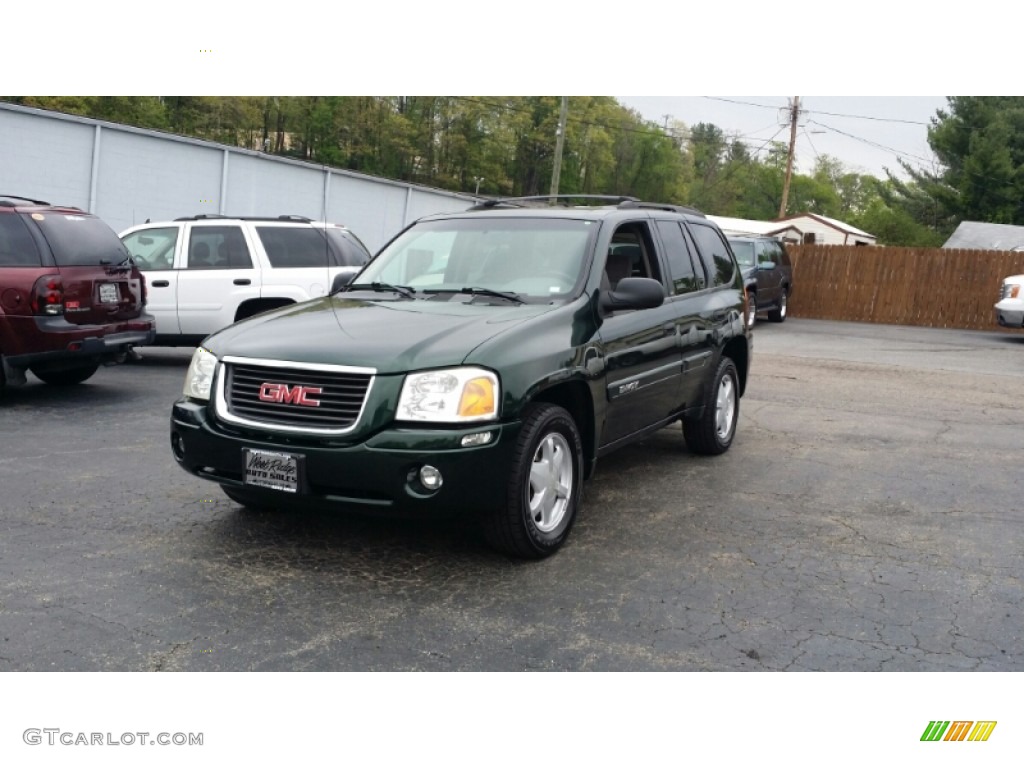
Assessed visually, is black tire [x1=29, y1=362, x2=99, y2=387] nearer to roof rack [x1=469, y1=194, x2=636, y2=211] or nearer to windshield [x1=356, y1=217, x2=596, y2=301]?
windshield [x1=356, y1=217, x2=596, y2=301]

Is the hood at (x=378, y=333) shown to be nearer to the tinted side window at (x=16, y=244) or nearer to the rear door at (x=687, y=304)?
the rear door at (x=687, y=304)

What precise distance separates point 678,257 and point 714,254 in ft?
2.71

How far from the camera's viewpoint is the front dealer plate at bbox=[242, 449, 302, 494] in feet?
15.3

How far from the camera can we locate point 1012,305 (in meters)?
18.3

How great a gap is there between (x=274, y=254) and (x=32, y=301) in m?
3.45

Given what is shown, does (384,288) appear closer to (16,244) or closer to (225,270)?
(16,244)

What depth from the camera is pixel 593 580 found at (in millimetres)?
4777

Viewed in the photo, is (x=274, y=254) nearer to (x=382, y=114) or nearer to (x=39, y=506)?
(x=39, y=506)

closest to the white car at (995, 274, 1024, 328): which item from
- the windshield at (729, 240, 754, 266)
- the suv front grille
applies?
the windshield at (729, 240, 754, 266)

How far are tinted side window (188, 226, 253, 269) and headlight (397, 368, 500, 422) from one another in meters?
7.62

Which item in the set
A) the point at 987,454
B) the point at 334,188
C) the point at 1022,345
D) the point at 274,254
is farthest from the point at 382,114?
the point at 987,454

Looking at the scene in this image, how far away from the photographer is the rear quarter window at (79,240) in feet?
29.5

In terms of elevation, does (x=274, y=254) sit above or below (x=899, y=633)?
above

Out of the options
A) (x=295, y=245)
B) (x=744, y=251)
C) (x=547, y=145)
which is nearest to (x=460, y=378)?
(x=295, y=245)
